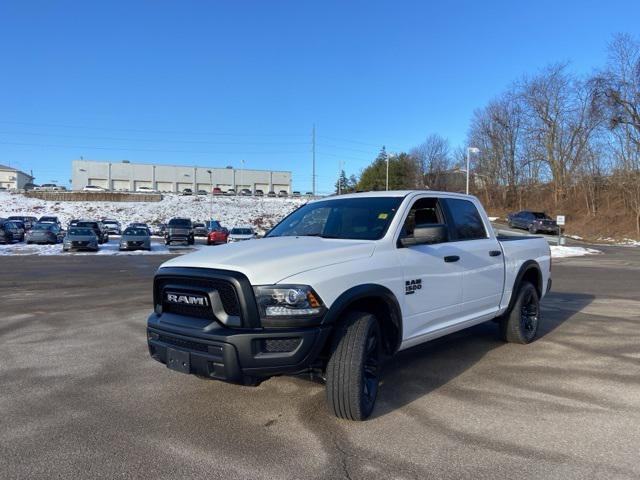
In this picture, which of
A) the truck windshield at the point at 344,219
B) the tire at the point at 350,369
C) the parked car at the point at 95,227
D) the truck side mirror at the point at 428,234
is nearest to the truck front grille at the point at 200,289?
the tire at the point at 350,369

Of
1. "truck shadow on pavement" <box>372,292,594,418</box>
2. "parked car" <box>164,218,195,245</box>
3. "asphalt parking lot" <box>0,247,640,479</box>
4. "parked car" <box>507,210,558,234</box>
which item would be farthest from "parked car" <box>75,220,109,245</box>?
"parked car" <box>507,210,558,234</box>

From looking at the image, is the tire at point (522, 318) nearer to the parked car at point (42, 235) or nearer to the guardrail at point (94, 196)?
the parked car at point (42, 235)

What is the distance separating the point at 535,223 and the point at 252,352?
4245 cm

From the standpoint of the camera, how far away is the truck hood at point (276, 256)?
3.88 meters

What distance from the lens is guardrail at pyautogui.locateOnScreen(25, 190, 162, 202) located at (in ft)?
242

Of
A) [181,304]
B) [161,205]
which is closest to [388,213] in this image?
[181,304]

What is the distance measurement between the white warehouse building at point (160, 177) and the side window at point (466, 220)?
11438cm

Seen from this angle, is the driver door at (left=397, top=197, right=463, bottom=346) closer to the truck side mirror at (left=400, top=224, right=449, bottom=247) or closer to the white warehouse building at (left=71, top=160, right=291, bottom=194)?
the truck side mirror at (left=400, top=224, right=449, bottom=247)

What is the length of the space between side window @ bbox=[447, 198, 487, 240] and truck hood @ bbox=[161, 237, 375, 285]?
1653 millimetres

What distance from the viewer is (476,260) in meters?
5.75

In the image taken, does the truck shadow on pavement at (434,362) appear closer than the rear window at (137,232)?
Yes

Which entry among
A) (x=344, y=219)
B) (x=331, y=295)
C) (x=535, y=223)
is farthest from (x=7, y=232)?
(x=535, y=223)

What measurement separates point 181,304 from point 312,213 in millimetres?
1982

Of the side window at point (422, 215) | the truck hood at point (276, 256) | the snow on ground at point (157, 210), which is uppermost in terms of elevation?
the snow on ground at point (157, 210)
